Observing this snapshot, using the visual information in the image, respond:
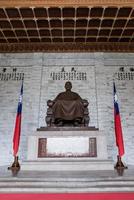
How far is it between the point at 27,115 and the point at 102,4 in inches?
169

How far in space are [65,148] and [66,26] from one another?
14.9ft

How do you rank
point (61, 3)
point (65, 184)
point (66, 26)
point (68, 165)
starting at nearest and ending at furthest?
point (65, 184)
point (68, 165)
point (61, 3)
point (66, 26)

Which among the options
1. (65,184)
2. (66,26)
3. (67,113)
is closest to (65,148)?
(67,113)

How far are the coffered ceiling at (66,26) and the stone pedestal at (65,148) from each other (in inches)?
153

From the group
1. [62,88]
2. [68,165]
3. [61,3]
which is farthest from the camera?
[62,88]

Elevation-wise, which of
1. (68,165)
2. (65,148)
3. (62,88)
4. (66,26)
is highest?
(66,26)

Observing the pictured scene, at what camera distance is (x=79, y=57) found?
10695 mm

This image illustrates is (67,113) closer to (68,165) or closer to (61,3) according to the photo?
(68,165)

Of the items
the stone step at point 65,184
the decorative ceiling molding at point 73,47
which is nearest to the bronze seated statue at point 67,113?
the stone step at point 65,184

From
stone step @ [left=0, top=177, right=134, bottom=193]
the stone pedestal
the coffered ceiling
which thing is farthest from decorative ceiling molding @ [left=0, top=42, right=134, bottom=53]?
stone step @ [left=0, top=177, right=134, bottom=193]

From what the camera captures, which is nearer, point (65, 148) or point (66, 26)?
point (65, 148)

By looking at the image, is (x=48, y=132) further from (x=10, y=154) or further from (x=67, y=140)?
(x=10, y=154)

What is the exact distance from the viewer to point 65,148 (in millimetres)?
6977

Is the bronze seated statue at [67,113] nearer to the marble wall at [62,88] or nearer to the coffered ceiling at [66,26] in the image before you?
the marble wall at [62,88]
